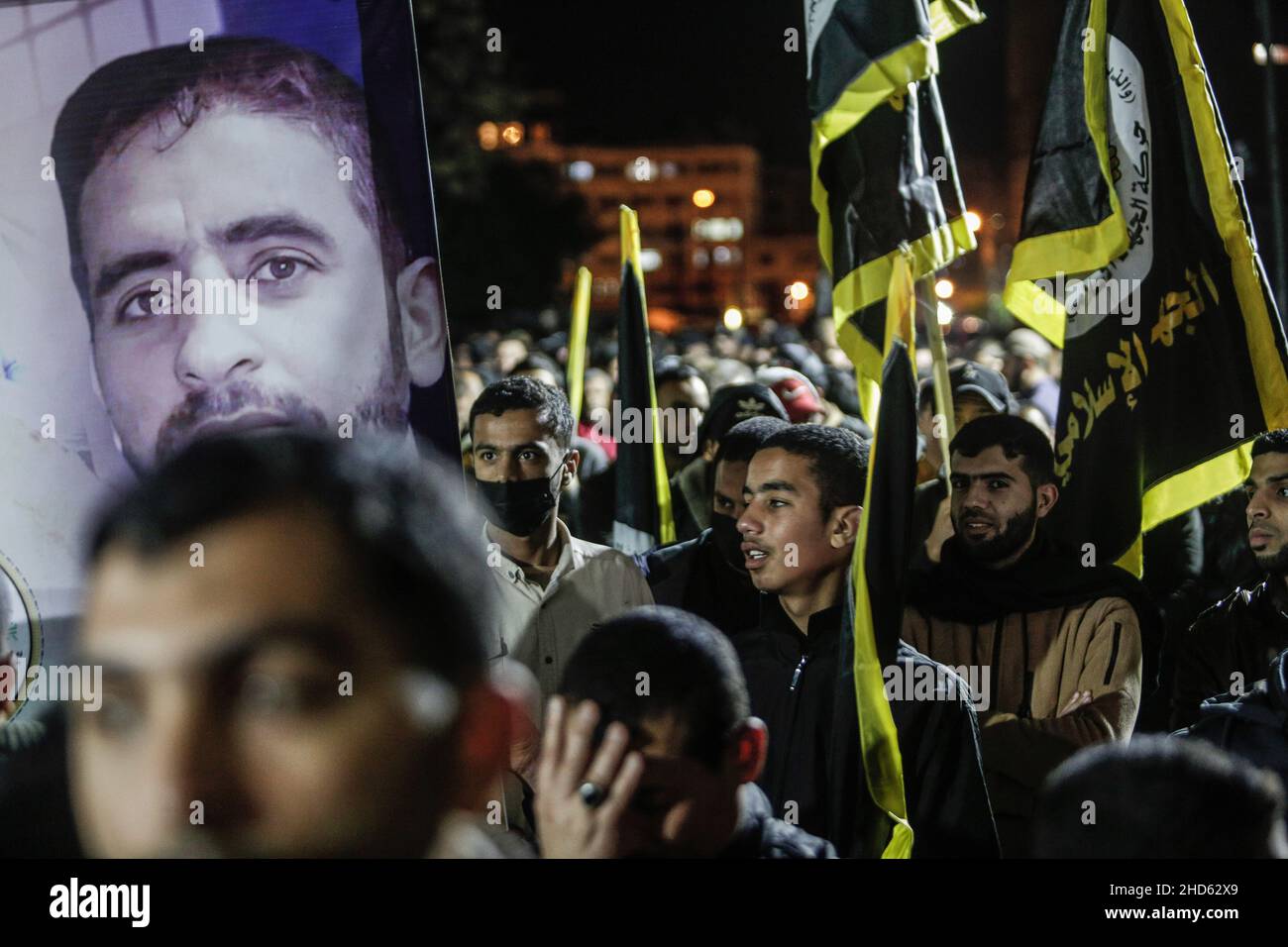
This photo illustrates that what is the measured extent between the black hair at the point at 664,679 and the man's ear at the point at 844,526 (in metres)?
1.30

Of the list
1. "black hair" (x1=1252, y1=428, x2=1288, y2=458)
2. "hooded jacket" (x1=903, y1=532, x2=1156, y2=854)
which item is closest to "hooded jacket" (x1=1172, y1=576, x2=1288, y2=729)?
"hooded jacket" (x1=903, y1=532, x2=1156, y2=854)

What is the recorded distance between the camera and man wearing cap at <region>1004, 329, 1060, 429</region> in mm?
9742

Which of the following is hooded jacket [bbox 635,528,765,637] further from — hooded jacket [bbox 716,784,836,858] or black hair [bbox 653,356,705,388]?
black hair [bbox 653,356,705,388]

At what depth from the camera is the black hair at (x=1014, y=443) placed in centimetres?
454

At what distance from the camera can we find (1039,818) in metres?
2.23

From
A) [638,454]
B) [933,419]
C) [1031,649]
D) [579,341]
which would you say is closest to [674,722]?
[1031,649]

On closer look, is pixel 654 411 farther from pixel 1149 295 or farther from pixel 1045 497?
pixel 1149 295

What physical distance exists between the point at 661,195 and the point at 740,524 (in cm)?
13065

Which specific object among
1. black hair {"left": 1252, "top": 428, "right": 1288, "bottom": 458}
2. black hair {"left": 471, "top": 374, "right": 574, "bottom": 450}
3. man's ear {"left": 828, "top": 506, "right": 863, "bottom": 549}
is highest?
black hair {"left": 471, "top": 374, "right": 574, "bottom": 450}

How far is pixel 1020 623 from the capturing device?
4.27m

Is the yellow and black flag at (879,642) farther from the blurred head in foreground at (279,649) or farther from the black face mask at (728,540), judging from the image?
the blurred head in foreground at (279,649)

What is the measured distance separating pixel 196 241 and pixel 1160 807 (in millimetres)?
2800

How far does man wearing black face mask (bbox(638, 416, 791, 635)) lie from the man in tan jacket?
559 millimetres
